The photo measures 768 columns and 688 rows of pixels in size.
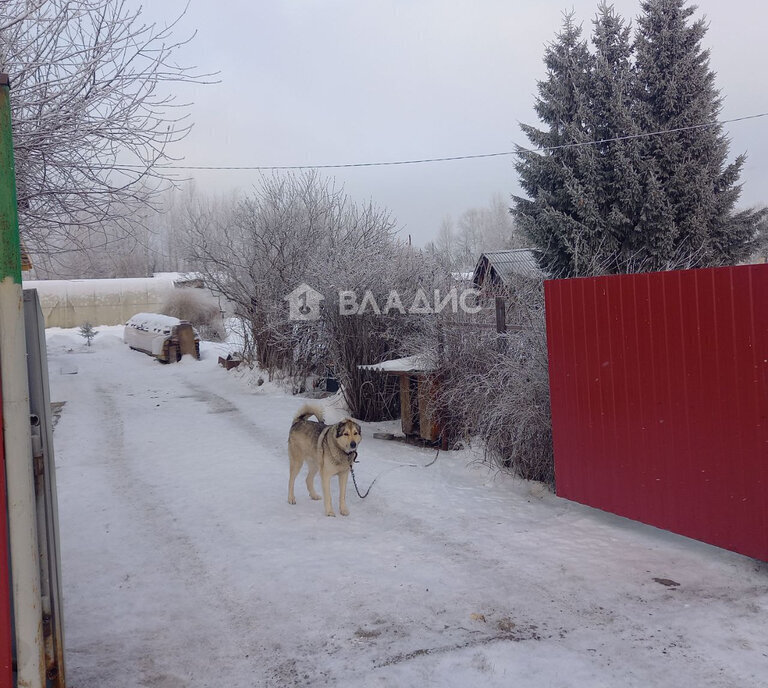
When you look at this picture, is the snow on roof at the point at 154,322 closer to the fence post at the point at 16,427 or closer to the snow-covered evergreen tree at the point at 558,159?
the snow-covered evergreen tree at the point at 558,159

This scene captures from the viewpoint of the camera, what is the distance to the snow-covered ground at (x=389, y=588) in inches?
139

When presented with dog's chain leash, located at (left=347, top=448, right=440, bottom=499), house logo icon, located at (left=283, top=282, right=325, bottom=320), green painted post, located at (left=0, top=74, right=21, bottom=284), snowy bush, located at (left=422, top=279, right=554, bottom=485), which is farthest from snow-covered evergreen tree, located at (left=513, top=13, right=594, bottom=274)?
green painted post, located at (left=0, top=74, right=21, bottom=284)

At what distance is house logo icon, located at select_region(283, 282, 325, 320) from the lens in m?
14.0

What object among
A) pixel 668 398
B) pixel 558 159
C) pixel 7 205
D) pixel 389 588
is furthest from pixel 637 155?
pixel 7 205

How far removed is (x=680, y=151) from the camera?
19000 millimetres

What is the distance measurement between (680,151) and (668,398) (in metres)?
16.2

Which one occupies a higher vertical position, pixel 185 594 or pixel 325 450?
pixel 325 450

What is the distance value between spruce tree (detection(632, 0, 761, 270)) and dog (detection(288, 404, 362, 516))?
48.7 ft

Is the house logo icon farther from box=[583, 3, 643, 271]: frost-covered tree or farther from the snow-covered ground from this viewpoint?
box=[583, 3, 643, 271]: frost-covered tree

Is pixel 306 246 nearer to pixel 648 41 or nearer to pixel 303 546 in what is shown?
pixel 648 41

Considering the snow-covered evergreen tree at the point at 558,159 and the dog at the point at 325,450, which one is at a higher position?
the snow-covered evergreen tree at the point at 558,159

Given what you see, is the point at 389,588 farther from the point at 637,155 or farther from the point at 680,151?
the point at 680,151

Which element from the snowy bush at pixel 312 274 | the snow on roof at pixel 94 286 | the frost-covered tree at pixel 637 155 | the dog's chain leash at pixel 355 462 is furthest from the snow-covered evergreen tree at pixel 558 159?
the snow on roof at pixel 94 286

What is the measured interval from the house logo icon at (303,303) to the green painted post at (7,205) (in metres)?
10.7
